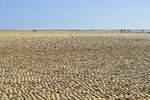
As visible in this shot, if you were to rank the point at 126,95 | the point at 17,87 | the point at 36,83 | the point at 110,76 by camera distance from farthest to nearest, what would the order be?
the point at 110,76 < the point at 36,83 < the point at 17,87 < the point at 126,95

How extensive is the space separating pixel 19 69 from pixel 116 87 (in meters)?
5.20

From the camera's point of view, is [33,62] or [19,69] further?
[33,62]

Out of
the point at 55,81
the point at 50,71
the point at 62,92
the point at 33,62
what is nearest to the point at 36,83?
the point at 55,81

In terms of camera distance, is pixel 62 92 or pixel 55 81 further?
pixel 55 81

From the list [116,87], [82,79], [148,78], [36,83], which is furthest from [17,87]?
[148,78]

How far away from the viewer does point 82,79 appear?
35.3ft

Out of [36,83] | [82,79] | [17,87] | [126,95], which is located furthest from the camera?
[82,79]

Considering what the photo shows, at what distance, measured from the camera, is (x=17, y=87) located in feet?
30.5

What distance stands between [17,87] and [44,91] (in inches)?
40.3

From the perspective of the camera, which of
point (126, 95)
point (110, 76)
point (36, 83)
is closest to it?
point (126, 95)

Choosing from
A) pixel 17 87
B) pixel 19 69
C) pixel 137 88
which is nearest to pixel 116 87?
pixel 137 88

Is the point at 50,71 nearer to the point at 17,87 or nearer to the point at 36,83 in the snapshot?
the point at 36,83

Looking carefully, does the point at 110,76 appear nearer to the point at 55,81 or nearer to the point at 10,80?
the point at 55,81

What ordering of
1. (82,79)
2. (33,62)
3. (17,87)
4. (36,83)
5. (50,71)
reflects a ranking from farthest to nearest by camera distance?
(33,62)
(50,71)
(82,79)
(36,83)
(17,87)
